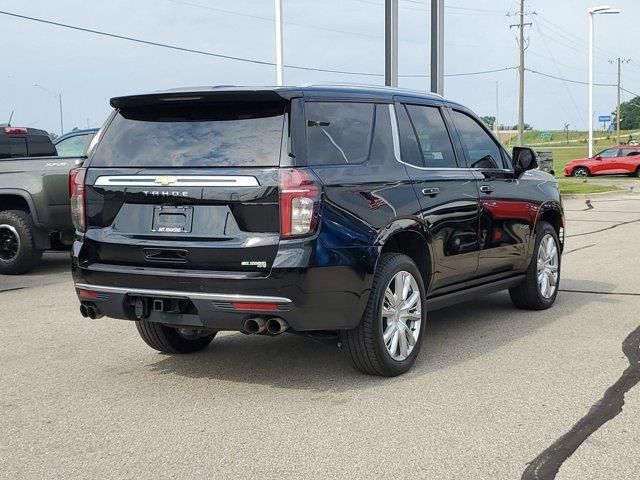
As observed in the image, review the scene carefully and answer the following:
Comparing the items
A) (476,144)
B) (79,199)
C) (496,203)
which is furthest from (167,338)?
(476,144)

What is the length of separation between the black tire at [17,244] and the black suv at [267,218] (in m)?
5.16

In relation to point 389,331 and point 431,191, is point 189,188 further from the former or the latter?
point 431,191

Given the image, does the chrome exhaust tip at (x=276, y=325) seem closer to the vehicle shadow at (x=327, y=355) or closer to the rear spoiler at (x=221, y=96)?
the vehicle shadow at (x=327, y=355)

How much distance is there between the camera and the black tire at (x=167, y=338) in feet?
20.1

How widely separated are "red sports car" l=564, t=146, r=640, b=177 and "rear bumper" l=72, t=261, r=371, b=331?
39198mm

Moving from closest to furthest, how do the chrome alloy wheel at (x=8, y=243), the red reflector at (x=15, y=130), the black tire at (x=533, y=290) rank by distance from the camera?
1. the black tire at (x=533, y=290)
2. the chrome alloy wheel at (x=8, y=243)
3. the red reflector at (x=15, y=130)

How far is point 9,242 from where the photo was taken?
10.9 metres

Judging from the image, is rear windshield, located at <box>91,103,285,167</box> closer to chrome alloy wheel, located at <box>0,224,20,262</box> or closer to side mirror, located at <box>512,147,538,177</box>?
side mirror, located at <box>512,147,538,177</box>

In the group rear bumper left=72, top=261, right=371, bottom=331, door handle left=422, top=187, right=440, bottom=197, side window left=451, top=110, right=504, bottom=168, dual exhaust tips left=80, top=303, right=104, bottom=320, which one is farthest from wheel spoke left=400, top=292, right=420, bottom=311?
dual exhaust tips left=80, top=303, right=104, bottom=320

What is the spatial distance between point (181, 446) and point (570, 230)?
12480mm

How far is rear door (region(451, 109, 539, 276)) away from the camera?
22.4ft

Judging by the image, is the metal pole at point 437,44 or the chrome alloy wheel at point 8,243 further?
the metal pole at point 437,44

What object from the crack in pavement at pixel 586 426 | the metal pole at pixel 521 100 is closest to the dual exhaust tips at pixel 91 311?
the crack in pavement at pixel 586 426

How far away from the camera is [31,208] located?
10602 millimetres
